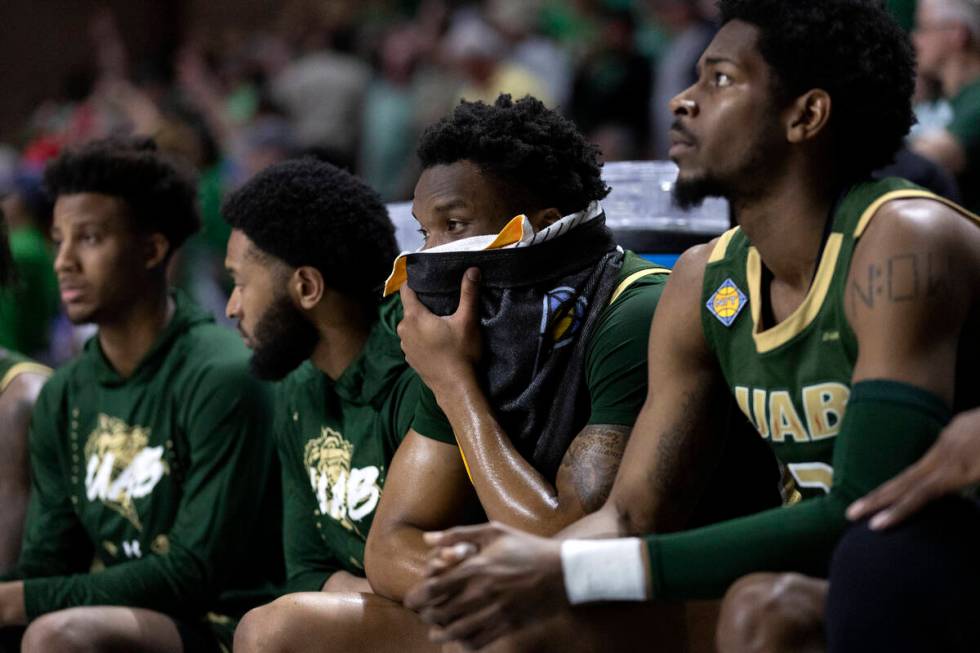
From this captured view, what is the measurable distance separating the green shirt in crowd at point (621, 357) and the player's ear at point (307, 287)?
2.15 ft

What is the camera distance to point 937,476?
188 cm

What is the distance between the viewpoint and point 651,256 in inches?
147

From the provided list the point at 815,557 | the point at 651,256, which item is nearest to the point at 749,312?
the point at 815,557

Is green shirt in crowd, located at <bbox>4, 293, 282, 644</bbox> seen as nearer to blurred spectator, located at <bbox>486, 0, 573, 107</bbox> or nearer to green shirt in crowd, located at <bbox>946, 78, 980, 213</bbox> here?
green shirt in crowd, located at <bbox>946, 78, 980, 213</bbox>

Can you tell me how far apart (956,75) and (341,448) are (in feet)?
9.05

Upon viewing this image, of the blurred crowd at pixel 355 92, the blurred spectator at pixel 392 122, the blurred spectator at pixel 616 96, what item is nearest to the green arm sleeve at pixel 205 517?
the blurred crowd at pixel 355 92

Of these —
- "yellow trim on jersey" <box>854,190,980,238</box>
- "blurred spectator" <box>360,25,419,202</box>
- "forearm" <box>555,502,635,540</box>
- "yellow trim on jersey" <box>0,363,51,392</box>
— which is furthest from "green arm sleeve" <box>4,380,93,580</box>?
"blurred spectator" <box>360,25,419,202</box>

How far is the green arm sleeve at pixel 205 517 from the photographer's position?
11.2 feet

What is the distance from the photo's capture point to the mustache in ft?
7.89

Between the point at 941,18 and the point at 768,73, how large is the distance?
272cm

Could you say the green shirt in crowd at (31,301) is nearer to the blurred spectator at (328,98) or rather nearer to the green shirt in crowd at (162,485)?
the blurred spectator at (328,98)

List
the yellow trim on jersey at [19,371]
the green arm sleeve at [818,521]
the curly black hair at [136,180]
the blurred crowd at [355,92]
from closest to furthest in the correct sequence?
1. the green arm sleeve at [818,521]
2. the curly black hair at [136,180]
3. the yellow trim on jersey at [19,371]
4. the blurred crowd at [355,92]

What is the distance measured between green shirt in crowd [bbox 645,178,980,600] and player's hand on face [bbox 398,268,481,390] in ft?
1.66

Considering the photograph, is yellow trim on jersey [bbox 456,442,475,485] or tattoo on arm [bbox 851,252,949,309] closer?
tattoo on arm [bbox 851,252,949,309]
